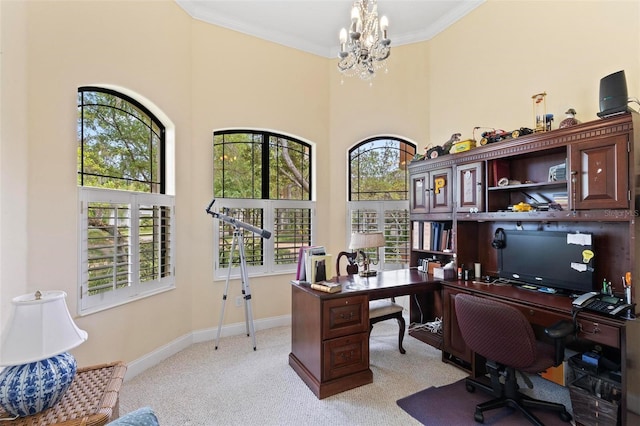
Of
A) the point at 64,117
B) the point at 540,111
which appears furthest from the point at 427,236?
the point at 64,117

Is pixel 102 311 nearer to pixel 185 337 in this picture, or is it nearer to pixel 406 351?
pixel 185 337

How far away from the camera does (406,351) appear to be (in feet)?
10.4

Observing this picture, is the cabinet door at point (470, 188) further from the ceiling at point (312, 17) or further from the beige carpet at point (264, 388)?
the ceiling at point (312, 17)

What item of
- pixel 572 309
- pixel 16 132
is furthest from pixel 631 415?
pixel 16 132

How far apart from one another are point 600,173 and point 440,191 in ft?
4.43

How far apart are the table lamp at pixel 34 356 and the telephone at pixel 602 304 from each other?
2964mm

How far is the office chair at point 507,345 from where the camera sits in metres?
1.86

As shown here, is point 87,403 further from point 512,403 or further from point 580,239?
point 580,239

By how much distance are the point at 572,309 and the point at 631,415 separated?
0.63 meters

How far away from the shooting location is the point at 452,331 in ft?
9.36

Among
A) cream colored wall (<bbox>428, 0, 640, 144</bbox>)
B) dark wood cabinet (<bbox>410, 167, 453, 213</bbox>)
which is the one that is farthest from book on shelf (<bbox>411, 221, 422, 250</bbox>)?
cream colored wall (<bbox>428, 0, 640, 144</bbox>)

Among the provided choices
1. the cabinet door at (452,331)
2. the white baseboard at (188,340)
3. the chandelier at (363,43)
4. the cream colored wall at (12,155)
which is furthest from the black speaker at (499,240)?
the cream colored wall at (12,155)

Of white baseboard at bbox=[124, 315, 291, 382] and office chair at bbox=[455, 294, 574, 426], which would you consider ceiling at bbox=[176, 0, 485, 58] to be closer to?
office chair at bbox=[455, 294, 574, 426]

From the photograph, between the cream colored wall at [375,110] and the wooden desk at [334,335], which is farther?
the cream colored wall at [375,110]
